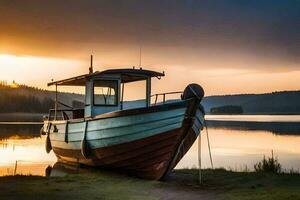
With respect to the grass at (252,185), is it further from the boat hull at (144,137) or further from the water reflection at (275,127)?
the water reflection at (275,127)

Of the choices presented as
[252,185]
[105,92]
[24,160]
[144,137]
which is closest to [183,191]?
[252,185]

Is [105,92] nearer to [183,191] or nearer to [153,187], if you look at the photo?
[153,187]

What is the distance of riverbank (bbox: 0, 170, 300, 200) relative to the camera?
1113cm

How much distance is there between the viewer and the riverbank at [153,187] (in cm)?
1113

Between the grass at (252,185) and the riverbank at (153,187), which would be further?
the riverbank at (153,187)

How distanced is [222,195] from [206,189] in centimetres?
118

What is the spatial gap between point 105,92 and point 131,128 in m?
3.25

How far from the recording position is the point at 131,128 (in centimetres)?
1448

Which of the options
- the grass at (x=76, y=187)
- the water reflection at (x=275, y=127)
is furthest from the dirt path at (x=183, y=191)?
the water reflection at (x=275, y=127)

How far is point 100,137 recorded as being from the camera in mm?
15695

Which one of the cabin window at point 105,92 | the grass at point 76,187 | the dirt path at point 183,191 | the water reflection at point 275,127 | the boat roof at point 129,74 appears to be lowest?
the dirt path at point 183,191

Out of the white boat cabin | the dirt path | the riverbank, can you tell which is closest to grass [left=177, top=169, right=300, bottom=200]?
the riverbank

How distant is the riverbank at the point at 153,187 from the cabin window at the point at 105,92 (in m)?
2.89

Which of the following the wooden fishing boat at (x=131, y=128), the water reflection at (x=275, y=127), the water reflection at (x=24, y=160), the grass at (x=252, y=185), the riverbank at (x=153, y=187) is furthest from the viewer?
the water reflection at (x=275, y=127)
